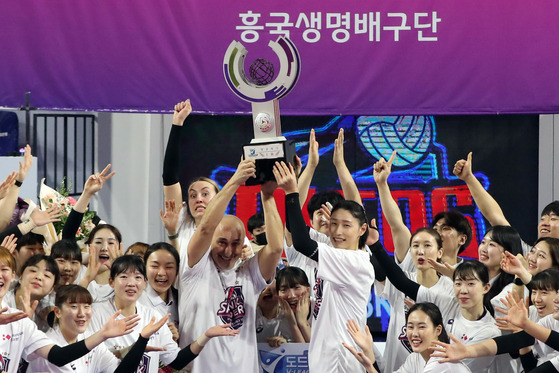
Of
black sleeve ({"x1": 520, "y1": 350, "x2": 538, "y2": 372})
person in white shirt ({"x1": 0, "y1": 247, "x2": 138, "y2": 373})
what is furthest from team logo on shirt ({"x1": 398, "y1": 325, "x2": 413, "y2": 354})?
person in white shirt ({"x1": 0, "y1": 247, "x2": 138, "y2": 373})

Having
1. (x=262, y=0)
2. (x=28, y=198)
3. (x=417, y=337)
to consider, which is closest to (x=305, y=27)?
(x=262, y=0)

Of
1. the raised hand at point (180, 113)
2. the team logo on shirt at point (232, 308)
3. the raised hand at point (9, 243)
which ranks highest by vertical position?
the raised hand at point (180, 113)

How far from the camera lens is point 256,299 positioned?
5336 mm

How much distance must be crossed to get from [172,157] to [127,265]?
0.72 meters

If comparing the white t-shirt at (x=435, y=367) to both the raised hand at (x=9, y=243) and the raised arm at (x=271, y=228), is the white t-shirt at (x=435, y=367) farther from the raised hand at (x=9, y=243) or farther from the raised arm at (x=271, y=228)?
the raised hand at (x=9, y=243)

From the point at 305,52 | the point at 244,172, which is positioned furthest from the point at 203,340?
the point at 305,52

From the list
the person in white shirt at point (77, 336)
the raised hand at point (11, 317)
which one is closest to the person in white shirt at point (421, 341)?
the person in white shirt at point (77, 336)

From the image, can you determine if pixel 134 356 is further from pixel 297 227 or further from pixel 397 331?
pixel 397 331

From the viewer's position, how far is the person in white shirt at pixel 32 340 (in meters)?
4.88

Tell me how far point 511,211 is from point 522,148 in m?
0.60

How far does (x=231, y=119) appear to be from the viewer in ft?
28.6

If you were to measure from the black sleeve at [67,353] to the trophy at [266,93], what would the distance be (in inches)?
49.3

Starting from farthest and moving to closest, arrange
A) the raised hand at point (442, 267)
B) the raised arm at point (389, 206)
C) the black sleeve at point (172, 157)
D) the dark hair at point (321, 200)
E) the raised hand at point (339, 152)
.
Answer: the dark hair at point (321, 200)
the raised hand at point (339, 152)
the raised arm at point (389, 206)
the raised hand at point (442, 267)
the black sleeve at point (172, 157)

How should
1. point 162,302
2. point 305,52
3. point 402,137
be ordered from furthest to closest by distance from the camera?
point 402,137 < point 305,52 < point 162,302
